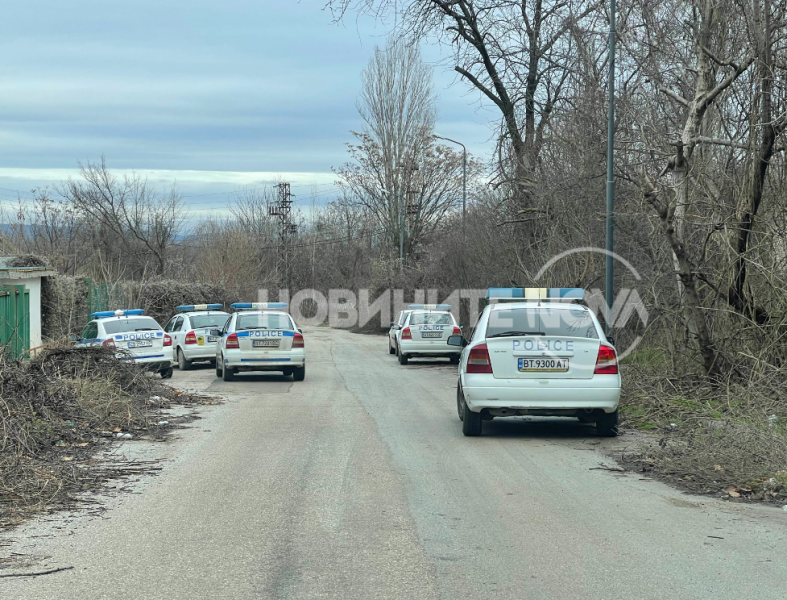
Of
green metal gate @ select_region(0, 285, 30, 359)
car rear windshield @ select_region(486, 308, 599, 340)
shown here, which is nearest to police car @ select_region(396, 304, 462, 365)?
green metal gate @ select_region(0, 285, 30, 359)

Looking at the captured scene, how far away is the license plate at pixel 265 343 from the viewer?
62.1 feet

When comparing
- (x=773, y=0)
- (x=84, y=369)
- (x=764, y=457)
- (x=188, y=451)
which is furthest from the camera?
(x=84, y=369)

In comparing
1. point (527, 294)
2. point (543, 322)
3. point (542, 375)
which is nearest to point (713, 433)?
point (542, 375)

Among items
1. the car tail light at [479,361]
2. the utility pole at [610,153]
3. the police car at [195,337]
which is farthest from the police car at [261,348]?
the car tail light at [479,361]

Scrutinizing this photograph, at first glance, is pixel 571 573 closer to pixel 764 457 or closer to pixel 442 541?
pixel 442 541

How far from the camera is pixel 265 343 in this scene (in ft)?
62.2

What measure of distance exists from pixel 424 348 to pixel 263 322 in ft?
22.8

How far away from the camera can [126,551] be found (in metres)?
5.62

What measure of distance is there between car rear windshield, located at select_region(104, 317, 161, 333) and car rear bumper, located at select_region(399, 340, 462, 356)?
25.3 ft

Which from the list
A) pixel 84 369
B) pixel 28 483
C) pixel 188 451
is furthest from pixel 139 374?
pixel 28 483

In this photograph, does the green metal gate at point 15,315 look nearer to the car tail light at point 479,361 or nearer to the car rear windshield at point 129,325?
the car rear windshield at point 129,325

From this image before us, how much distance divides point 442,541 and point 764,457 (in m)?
3.86

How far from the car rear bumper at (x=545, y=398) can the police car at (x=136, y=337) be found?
1069 cm

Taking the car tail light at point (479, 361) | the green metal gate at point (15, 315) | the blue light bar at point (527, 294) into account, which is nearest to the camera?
the car tail light at point (479, 361)
